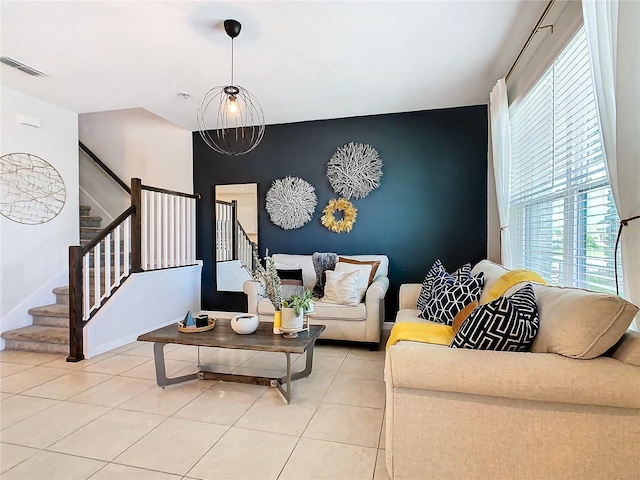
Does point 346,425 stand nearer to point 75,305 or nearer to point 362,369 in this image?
point 362,369

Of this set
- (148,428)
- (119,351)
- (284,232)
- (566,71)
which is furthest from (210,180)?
(566,71)

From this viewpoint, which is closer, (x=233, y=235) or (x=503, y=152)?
(x=503, y=152)

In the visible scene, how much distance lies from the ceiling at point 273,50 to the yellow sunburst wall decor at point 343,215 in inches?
47.5

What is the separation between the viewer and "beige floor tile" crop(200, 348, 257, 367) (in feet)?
10.4

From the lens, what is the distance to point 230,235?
4.96 m

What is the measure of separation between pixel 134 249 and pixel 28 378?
1495mm

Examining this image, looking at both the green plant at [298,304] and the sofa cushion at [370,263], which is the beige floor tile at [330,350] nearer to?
the sofa cushion at [370,263]

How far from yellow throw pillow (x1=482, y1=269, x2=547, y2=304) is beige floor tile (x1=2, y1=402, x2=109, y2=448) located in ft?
8.67

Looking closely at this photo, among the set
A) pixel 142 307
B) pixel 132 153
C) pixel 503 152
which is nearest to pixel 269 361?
pixel 142 307

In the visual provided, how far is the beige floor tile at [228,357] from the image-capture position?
318cm

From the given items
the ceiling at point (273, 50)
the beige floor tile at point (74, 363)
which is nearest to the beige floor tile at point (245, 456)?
the beige floor tile at point (74, 363)

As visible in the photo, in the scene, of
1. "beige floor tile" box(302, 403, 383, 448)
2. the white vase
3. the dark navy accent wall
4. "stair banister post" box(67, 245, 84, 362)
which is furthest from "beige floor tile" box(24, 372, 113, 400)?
the dark navy accent wall

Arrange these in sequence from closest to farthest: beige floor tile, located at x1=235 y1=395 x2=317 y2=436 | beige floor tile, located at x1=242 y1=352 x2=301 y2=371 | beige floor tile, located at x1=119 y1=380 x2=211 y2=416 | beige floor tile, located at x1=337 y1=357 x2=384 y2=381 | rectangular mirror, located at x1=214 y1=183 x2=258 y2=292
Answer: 1. beige floor tile, located at x1=235 y1=395 x2=317 y2=436
2. beige floor tile, located at x1=119 y1=380 x2=211 y2=416
3. beige floor tile, located at x1=337 y1=357 x2=384 y2=381
4. beige floor tile, located at x1=242 y1=352 x2=301 y2=371
5. rectangular mirror, located at x1=214 y1=183 x2=258 y2=292

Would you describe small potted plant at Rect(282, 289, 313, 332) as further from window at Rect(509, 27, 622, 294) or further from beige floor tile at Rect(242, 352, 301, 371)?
window at Rect(509, 27, 622, 294)
